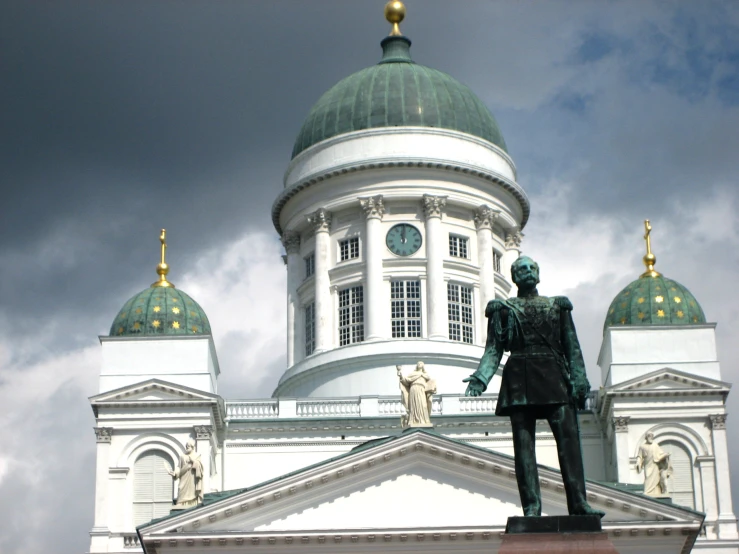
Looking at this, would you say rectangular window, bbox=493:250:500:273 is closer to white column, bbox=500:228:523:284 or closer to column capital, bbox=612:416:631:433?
white column, bbox=500:228:523:284

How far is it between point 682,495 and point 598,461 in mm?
3501

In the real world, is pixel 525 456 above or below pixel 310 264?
below

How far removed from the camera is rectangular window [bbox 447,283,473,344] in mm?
73438

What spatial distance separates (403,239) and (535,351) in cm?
5778

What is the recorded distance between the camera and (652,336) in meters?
68.6

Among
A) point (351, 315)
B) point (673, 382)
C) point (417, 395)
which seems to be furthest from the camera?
point (351, 315)

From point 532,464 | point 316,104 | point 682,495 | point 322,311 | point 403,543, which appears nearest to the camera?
point 532,464

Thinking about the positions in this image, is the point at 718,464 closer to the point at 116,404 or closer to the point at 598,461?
the point at 598,461

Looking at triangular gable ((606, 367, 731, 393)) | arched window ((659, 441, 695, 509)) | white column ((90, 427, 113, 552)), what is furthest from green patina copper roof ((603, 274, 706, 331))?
white column ((90, 427, 113, 552))

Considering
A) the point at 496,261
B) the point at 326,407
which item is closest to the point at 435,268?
the point at 496,261

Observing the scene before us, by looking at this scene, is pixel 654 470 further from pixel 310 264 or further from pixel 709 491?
pixel 310 264

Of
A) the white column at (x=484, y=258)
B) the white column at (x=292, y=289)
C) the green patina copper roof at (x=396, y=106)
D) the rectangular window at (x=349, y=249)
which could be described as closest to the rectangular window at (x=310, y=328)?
the white column at (x=292, y=289)

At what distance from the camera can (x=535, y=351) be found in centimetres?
1764

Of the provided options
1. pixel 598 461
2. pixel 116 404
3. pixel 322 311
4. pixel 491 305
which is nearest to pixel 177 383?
pixel 116 404
